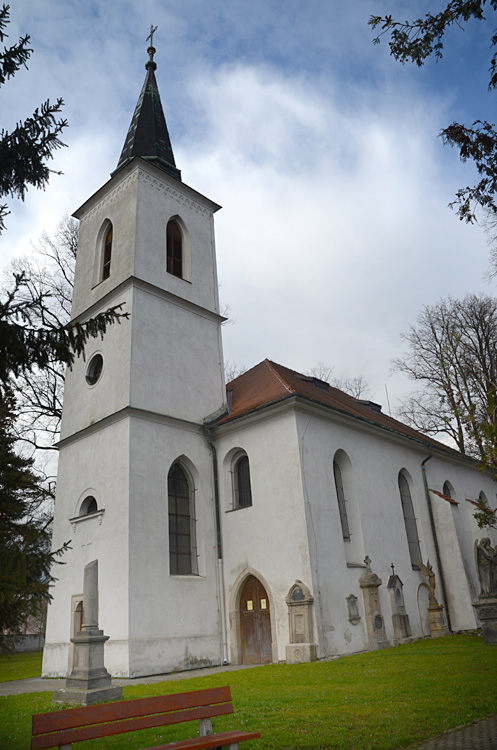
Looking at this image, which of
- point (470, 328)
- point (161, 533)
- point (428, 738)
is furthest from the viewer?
point (470, 328)

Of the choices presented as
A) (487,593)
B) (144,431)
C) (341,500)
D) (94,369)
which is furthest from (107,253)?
(487,593)

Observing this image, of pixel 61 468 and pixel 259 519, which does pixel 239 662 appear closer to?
pixel 259 519

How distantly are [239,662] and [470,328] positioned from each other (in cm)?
2028

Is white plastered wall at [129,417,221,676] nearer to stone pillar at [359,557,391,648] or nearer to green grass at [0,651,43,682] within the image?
green grass at [0,651,43,682]

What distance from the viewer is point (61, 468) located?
18.2 meters

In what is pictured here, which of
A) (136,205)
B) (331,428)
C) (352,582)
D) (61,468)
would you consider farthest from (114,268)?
(352,582)

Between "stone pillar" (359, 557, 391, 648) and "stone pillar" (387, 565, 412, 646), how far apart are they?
2.61ft

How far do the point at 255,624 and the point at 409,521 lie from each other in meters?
7.40

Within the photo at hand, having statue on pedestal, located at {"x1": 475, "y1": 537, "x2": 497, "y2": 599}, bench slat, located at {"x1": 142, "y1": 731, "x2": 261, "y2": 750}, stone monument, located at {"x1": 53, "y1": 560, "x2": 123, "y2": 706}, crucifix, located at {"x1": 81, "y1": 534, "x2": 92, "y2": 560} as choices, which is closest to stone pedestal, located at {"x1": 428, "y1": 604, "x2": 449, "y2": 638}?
statue on pedestal, located at {"x1": 475, "y1": 537, "x2": 497, "y2": 599}

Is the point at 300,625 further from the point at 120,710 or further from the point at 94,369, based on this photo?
the point at 120,710

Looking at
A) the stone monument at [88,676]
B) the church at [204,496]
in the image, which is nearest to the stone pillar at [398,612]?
the church at [204,496]

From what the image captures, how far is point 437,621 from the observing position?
61.1 ft

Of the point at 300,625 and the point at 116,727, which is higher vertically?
the point at 300,625

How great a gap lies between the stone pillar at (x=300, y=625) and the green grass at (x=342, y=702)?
3.42 feet
